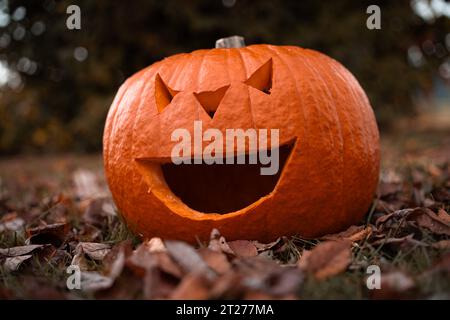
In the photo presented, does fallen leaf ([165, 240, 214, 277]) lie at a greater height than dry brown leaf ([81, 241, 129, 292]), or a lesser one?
greater

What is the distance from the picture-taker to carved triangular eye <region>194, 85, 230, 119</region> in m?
1.84

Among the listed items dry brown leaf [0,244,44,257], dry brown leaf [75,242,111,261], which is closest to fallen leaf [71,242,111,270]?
dry brown leaf [75,242,111,261]

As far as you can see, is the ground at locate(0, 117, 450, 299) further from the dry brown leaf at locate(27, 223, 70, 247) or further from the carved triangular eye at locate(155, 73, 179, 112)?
the carved triangular eye at locate(155, 73, 179, 112)

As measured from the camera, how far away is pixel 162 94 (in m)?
1.95

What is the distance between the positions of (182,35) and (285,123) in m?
5.21

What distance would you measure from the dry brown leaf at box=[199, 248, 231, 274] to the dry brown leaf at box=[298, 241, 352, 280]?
8.8 inches

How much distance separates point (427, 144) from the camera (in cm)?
523

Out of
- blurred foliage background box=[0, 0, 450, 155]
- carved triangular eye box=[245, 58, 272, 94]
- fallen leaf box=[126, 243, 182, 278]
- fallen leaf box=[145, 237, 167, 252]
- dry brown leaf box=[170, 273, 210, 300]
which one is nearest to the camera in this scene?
dry brown leaf box=[170, 273, 210, 300]

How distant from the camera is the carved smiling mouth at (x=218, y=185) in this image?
223cm

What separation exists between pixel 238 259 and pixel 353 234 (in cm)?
60

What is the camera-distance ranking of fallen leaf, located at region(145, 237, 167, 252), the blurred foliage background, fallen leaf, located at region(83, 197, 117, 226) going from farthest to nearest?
the blurred foliage background
fallen leaf, located at region(83, 197, 117, 226)
fallen leaf, located at region(145, 237, 167, 252)

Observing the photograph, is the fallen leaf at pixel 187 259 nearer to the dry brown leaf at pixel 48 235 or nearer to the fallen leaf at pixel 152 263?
the fallen leaf at pixel 152 263
